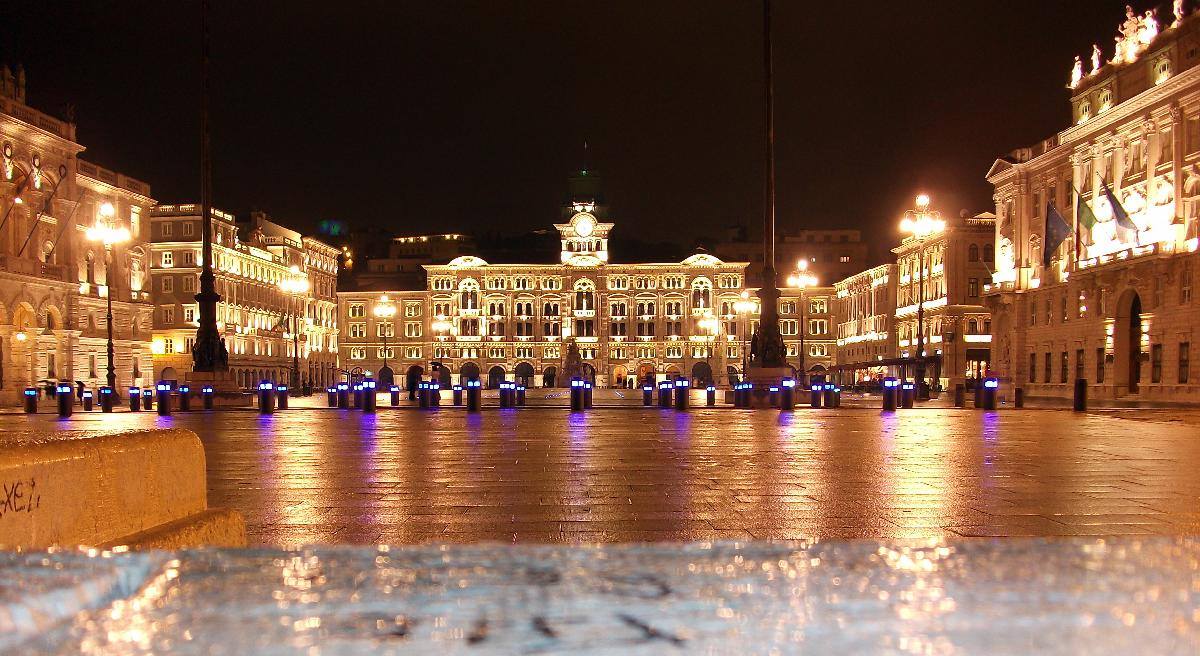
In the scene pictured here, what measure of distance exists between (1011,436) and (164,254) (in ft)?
232

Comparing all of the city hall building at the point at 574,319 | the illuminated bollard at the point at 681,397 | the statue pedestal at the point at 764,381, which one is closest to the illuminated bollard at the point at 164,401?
the illuminated bollard at the point at 681,397

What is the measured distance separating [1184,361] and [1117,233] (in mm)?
5483

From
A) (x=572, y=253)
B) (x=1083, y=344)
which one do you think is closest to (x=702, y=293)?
(x=572, y=253)

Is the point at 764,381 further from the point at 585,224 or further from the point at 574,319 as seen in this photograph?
the point at 574,319

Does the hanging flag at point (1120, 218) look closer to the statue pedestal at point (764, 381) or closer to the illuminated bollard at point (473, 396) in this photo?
the statue pedestal at point (764, 381)

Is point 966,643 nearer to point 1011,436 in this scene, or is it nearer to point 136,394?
point 1011,436

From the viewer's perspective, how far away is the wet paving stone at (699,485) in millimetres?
6207

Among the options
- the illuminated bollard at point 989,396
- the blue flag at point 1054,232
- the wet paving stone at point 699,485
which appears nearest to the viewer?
the wet paving stone at point 699,485

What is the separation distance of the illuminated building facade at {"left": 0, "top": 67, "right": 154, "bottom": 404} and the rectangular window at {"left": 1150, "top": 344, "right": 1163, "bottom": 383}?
42428mm

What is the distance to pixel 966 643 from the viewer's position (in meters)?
1.22

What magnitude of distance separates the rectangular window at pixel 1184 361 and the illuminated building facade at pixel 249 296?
40064mm

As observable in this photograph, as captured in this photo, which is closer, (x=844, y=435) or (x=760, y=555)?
(x=760, y=555)

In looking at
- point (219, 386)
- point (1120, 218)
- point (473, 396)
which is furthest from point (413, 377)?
point (473, 396)

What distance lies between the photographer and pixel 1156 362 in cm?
4262
